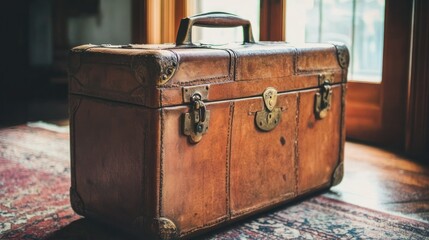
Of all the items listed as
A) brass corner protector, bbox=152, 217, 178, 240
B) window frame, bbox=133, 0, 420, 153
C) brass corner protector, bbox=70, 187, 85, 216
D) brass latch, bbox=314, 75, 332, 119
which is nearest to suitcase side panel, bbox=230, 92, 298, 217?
brass latch, bbox=314, 75, 332, 119

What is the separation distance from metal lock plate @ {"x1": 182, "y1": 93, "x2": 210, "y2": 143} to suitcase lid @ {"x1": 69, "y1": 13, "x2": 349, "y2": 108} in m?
0.02

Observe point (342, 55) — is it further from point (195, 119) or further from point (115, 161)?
point (115, 161)

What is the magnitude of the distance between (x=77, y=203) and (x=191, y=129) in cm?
43

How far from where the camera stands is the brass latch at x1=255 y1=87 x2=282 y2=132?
1.47 meters

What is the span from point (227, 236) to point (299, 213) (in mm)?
288

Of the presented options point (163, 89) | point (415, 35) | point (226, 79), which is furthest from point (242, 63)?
point (415, 35)

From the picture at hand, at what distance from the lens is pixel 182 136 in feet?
4.19

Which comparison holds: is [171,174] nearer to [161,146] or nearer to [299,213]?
[161,146]

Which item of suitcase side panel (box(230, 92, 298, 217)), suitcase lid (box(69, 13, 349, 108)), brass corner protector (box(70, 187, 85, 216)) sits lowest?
brass corner protector (box(70, 187, 85, 216))

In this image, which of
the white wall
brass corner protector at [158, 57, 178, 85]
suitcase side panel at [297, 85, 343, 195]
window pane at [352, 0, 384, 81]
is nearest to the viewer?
brass corner protector at [158, 57, 178, 85]

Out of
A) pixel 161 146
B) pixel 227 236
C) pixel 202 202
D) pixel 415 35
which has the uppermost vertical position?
pixel 415 35

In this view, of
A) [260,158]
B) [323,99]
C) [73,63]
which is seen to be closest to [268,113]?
[260,158]

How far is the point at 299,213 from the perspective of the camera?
5.16 ft

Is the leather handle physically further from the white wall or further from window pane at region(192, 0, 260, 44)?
the white wall
